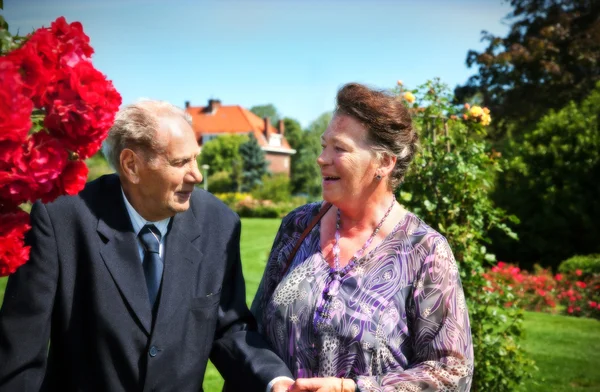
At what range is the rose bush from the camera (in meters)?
1.30

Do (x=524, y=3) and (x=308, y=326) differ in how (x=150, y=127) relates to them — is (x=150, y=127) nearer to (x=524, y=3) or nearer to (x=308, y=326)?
(x=308, y=326)

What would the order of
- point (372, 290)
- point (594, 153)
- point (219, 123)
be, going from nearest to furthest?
point (372, 290), point (594, 153), point (219, 123)

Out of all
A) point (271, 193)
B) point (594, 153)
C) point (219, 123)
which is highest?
point (219, 123)

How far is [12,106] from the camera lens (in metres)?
1.21

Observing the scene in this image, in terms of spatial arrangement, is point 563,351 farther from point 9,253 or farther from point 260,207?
point 260,207

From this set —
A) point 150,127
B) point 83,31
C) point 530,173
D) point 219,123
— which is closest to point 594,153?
point 530,173

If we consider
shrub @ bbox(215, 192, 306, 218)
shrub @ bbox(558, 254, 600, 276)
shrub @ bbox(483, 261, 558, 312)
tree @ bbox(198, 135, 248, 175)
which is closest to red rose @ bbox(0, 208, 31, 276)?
shrub @ bbox(483, 261, 558, 312)

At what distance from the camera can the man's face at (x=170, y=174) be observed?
94.5 inches

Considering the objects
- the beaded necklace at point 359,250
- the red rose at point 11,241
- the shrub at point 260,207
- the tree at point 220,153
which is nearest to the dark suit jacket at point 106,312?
the beaded necklace at point 359,250

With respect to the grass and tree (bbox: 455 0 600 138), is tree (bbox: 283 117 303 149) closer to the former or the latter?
tree (bbox: 455 0 600 138)

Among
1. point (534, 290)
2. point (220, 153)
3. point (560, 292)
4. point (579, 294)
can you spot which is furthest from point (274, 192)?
point (579, 294)

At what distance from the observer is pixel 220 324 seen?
2719 mm

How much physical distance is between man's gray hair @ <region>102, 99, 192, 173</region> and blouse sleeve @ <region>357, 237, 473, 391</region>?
132cm

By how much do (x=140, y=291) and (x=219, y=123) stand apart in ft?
220
